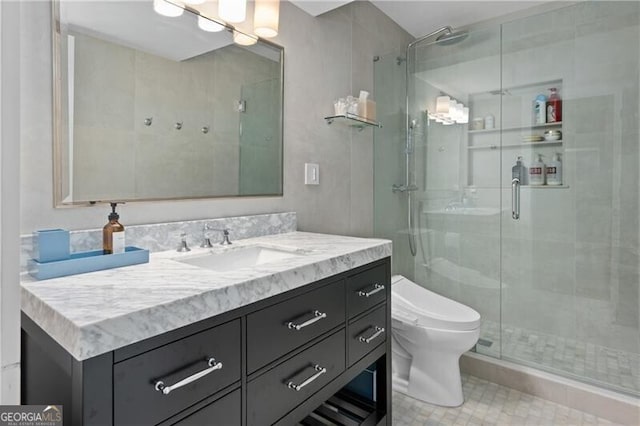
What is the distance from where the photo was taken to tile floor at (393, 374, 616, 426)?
1770 mm

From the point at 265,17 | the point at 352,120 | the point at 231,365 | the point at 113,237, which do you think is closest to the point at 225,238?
the point at 113,237

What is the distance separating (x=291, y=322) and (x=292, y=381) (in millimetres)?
163

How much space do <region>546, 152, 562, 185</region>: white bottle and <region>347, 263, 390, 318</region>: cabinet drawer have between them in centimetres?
135

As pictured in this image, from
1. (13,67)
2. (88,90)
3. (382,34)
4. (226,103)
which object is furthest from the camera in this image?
(382,34)

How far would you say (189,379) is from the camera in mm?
760

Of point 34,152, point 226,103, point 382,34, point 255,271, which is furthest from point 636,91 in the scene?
point 34,152

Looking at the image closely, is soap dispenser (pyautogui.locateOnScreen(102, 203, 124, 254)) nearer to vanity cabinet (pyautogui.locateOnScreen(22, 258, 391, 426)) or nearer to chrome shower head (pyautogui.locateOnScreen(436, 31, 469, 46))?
vanity cabinet (pyautogui.locateOnScreen(22, 258, 391, 426))

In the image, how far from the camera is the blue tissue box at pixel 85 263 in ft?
3.03

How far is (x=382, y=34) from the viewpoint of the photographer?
100 inches

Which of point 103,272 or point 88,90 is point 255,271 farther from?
point 88,90

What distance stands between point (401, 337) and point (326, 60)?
5.12 ft

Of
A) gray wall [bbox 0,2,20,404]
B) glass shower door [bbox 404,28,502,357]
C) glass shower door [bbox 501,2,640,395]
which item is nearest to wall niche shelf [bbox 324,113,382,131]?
glass shower door [bbox 404,28,502,357]

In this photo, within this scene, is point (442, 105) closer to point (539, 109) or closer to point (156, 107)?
point (539, 109)

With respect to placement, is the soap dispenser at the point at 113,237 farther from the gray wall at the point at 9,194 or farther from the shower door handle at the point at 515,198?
the shower door handle at the point at 515,198
